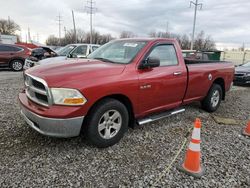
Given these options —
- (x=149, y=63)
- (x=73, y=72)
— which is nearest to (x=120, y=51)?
(x=149, y=63)

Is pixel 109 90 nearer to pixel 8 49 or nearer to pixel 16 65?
pixel 16 65

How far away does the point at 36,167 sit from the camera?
2.95 m

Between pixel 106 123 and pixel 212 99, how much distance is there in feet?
11.5

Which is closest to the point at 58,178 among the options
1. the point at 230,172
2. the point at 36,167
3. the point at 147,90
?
the point at 36,167

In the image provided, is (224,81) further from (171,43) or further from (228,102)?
(171,43)

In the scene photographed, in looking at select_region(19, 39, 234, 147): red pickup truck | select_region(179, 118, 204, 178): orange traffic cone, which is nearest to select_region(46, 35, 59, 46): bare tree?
select_region(19, 39, 234, 147): red pickup truck

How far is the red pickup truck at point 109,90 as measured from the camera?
299 centimetres

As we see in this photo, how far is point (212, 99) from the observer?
578 cm

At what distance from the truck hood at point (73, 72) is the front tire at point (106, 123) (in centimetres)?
44

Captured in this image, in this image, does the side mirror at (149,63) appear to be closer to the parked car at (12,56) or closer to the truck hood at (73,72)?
the truck hood at (73,72)

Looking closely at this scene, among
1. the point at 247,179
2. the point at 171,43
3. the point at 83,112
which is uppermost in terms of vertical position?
the point at 171,43

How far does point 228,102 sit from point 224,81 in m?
1.54

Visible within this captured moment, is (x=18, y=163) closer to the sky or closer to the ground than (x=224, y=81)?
closer to the ground

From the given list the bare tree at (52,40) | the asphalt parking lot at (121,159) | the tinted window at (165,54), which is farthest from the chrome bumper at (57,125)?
the bare tree at (52,40)
